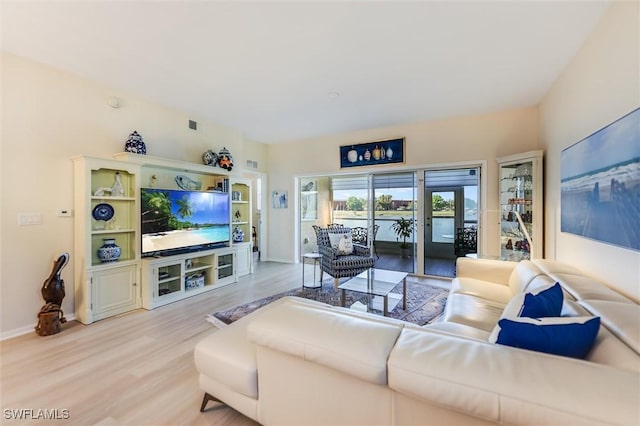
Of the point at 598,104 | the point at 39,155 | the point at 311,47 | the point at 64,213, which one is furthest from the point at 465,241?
the point at 39,155

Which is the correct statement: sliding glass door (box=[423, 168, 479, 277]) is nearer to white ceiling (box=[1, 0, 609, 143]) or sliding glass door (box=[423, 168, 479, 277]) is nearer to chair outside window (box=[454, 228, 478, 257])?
chair outside window (box=[454, 228, 478, 257])

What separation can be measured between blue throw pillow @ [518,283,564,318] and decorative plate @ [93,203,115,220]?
12.8 feet

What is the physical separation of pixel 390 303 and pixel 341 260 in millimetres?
836

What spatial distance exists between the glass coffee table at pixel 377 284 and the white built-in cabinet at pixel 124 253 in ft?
7.28

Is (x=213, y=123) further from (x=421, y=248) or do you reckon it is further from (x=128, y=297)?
(x=421, y=248)

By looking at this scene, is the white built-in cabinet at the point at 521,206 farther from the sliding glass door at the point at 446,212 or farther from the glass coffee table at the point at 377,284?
the glass coffee table at the point at 377,284

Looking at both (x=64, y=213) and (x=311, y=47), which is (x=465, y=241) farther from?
(x=64, y=213)

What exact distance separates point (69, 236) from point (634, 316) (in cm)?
439

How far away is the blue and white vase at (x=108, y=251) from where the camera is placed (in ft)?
9.73

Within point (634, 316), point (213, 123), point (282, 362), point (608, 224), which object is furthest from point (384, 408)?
point (213, 123)

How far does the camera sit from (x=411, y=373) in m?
0.83

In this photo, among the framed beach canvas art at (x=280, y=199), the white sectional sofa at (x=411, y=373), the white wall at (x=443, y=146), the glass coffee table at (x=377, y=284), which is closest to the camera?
the white sectional sofa at (x=411, y=373)

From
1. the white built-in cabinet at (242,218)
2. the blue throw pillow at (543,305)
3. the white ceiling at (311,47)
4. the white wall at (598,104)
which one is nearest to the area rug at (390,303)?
the white built-in cabinet at (242,218)

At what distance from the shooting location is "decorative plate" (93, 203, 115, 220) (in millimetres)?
2957
